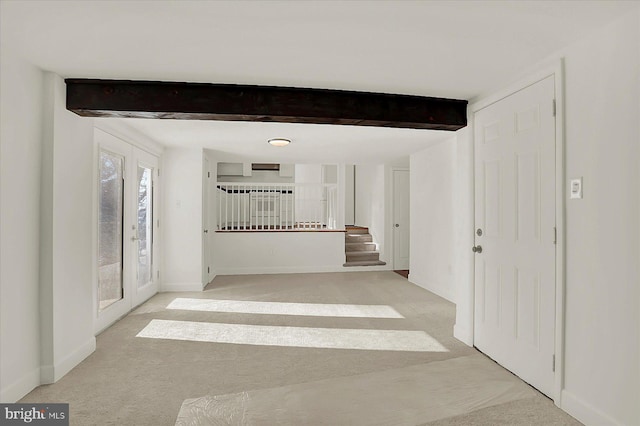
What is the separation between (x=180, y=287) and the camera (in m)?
5.45

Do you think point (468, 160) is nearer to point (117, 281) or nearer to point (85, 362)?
point (85, 362)

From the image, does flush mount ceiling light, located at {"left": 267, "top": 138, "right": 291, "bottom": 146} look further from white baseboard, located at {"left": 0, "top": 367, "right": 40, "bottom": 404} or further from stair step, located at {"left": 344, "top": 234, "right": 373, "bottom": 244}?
stair step, located at {"left": 344, "top": 234, "right": 373, "bottom": 244}

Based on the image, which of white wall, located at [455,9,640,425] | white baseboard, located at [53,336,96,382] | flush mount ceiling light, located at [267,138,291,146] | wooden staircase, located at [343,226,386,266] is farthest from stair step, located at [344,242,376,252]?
white wall, located at [455,9,640,425]

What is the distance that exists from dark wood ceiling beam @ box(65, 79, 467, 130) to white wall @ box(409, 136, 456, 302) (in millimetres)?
2080

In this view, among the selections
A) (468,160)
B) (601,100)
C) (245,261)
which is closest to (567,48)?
(601,100)

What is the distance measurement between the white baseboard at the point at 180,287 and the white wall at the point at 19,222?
294 centimetres

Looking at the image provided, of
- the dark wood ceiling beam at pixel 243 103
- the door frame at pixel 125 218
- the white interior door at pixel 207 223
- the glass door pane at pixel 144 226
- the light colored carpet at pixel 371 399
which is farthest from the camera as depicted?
the white interior door at pixel 207 223

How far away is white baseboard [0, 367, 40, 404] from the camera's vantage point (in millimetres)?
2164

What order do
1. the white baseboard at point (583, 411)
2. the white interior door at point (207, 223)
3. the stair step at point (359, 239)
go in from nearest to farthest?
the white baseboard at point (583, 411) → the white interior door at point (207, 223) → the stair step at point (359, 239)

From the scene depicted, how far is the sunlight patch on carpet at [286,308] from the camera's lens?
14.2ft

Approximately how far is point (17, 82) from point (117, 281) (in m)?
2.47

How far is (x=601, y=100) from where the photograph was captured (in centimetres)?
199

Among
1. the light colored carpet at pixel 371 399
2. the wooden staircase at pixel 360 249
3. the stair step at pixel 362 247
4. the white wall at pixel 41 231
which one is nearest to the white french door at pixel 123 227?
the white wall at pixel 41 231

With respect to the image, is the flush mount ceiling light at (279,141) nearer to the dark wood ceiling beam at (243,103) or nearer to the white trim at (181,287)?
the dark wood ceiling beam at (243,103)
